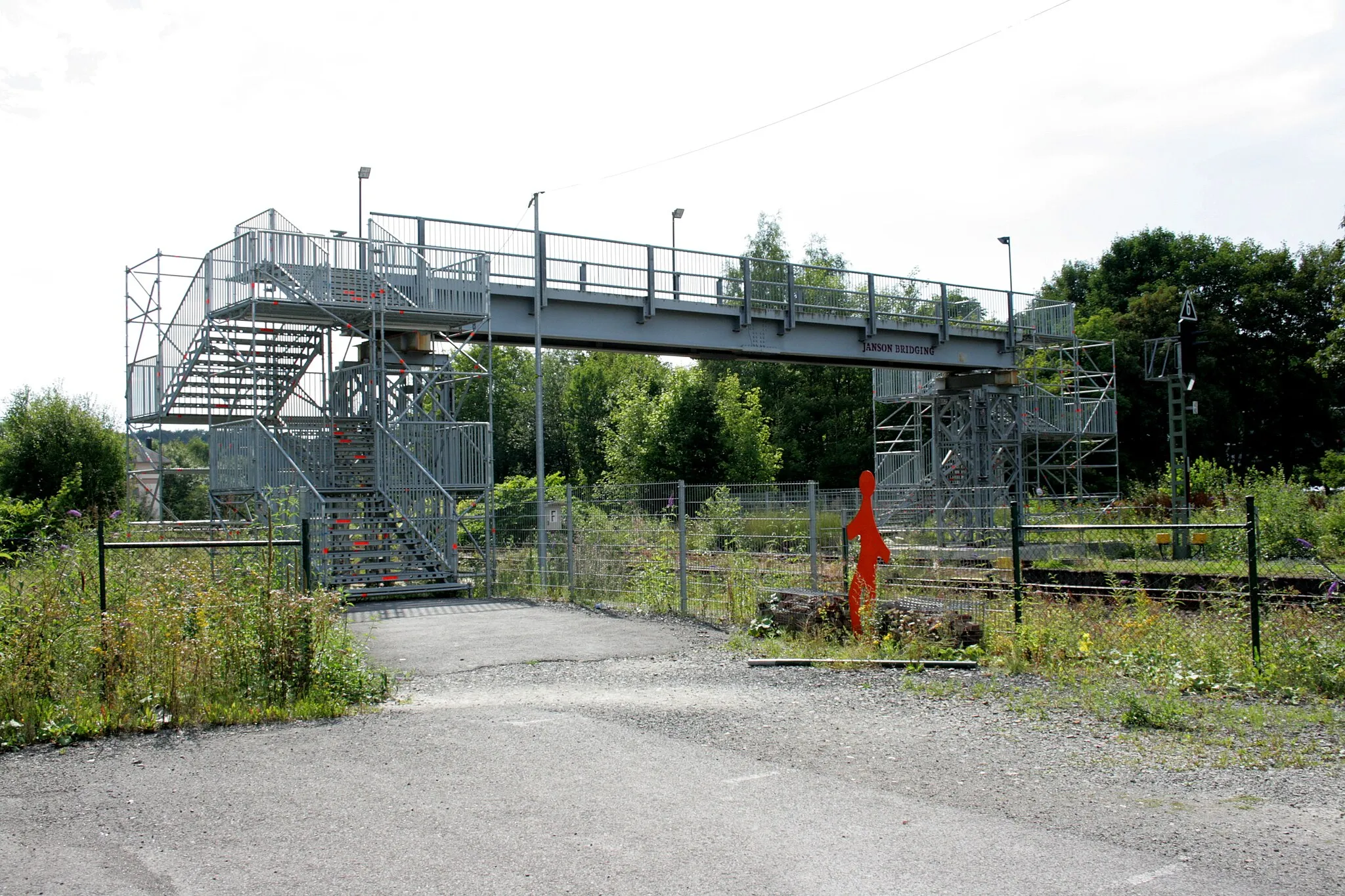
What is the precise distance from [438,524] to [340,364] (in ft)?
17.4

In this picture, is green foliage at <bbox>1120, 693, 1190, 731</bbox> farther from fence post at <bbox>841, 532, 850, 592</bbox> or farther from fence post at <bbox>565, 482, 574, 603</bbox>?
fence post at <bbox>565, 482, 574, 603</bbox>

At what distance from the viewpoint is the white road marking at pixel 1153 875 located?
4.93m

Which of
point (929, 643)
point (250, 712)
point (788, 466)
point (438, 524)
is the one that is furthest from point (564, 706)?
point (788, 466)

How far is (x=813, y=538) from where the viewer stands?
1462 centimetres

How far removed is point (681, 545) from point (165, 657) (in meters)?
7.71

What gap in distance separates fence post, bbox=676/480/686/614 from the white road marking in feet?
33.1

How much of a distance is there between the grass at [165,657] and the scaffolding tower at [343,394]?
8.32 metres

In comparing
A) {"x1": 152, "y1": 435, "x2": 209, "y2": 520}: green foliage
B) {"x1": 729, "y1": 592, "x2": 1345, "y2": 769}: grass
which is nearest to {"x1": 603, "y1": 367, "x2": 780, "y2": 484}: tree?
{"x1": 152, "y1": 435, "x2": 209, "y2": 520}: green foliage

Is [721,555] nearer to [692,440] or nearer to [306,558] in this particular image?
[306,558]

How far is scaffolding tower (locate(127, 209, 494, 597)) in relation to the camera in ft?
65.7

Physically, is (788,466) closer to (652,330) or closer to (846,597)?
(652,330)

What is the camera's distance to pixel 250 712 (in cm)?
885

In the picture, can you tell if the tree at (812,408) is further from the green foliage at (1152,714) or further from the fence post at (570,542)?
the green foliage at (1152,714)

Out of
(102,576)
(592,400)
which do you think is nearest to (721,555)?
(102,576)
